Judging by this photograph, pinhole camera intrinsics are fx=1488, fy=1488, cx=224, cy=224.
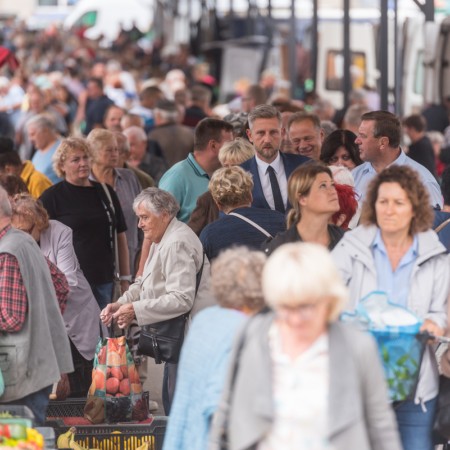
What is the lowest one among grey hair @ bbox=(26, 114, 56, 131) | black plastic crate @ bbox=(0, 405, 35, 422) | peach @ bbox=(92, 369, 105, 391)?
peach @ bbox=(92, 369, 105, 391)

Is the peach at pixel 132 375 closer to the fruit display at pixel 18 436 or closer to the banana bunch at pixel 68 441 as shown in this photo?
the banana bunch at pixel 68 441

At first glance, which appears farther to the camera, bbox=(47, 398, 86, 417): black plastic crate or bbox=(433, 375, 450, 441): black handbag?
bbox=(47, 398, 86, 417): black plastic crate

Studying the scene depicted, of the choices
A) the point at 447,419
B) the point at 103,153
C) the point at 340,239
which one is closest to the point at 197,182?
the point at 103,153

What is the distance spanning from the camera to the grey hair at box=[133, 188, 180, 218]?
8.17m

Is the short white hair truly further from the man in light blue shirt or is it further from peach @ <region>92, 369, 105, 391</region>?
the man in light blue shirt

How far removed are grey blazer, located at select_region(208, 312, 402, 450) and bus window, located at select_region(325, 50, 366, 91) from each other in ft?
67.7

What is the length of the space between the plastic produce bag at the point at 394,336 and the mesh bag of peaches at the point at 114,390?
2.47 metres

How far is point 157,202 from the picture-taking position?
819 cm

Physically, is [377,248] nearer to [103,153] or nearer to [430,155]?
[103,153]

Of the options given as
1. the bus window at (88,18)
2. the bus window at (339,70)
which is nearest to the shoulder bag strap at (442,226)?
the bus window at (339,70)

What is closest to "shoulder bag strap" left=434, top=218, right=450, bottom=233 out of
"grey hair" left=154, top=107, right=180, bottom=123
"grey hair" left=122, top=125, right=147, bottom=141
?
"grey hair" left=122, top=125, right=147, bottom=141

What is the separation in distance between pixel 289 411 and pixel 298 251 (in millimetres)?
524

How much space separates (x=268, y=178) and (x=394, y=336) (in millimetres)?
3517

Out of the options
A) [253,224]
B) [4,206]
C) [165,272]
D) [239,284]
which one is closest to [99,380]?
[165,272]
